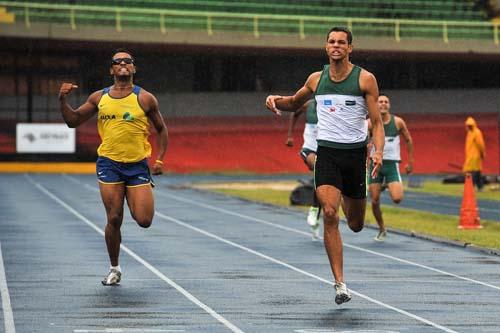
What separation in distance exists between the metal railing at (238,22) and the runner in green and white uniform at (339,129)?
39553mm

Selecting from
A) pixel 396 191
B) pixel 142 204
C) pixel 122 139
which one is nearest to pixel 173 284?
pixel 142 204

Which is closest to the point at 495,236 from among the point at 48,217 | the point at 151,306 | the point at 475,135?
the point at 48,217

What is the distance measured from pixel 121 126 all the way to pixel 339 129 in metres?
2.18

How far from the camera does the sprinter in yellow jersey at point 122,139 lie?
510 inches

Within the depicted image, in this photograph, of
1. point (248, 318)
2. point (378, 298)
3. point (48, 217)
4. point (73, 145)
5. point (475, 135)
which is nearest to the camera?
point (248, 318)

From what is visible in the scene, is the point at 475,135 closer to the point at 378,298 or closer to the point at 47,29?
the point at 47,29

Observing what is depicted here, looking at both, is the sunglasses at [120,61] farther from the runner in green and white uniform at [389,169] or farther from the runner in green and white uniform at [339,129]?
the runner in green and white uniform at [389,169]

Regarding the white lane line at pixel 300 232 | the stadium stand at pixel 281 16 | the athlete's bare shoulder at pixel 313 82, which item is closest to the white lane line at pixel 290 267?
the white lane line at pixel 300 232

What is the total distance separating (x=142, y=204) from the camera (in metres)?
13.0

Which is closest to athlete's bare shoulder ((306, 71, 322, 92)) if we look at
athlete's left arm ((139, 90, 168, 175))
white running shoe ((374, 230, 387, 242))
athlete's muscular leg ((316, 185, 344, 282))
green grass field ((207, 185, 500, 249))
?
athlete's muscular leg ((316, 185, 344, 282))

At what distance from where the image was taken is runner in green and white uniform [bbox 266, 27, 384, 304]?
461 inches

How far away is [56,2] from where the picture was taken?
55688 mm

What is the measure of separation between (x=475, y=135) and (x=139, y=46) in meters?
20.1

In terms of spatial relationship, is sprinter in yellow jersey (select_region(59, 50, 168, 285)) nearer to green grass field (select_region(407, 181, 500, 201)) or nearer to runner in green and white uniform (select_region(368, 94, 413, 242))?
runner in green and white uniform (select_region(368, 94, 413, 242))
